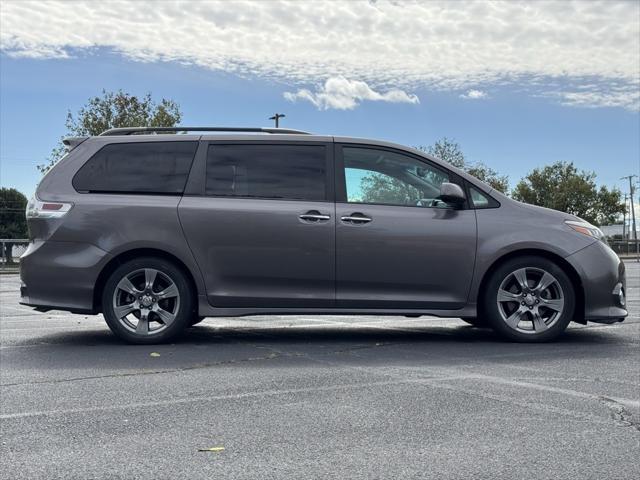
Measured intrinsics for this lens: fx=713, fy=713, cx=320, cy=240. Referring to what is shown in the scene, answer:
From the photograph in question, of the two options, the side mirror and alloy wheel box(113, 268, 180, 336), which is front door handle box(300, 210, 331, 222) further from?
alloy wheel box(113, 268, 180, 336)

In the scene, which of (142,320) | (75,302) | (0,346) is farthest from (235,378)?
(0,346)

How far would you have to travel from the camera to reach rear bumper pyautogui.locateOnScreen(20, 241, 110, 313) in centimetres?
635

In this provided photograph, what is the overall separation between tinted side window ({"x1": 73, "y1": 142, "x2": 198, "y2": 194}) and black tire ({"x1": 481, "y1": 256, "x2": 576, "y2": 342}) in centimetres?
299

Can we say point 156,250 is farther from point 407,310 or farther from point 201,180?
point 407,310

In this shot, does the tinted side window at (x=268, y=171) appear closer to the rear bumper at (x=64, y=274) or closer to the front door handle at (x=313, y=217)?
the front door handle at (x=313, y=217)

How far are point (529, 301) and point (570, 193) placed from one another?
7486 cm

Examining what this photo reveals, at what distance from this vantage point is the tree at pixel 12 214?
199 ft

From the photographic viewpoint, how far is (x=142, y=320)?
252 inches

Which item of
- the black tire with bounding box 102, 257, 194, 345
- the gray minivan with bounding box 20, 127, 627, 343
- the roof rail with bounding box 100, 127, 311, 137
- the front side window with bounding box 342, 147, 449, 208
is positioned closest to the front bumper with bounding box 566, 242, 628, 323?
the gray minivan with bounding box 20, 127, 627, 343

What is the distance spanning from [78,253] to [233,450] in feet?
11.9

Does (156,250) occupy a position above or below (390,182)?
below

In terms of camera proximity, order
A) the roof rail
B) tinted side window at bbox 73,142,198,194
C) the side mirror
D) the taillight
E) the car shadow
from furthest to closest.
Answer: the roof rail → tinted side window at bbox 73,142,198,194 → the taillight → the side mirror → the car shadow

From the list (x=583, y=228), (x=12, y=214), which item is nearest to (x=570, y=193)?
(x=12, y=214)

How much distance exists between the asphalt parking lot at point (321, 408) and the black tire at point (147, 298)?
0.14m
